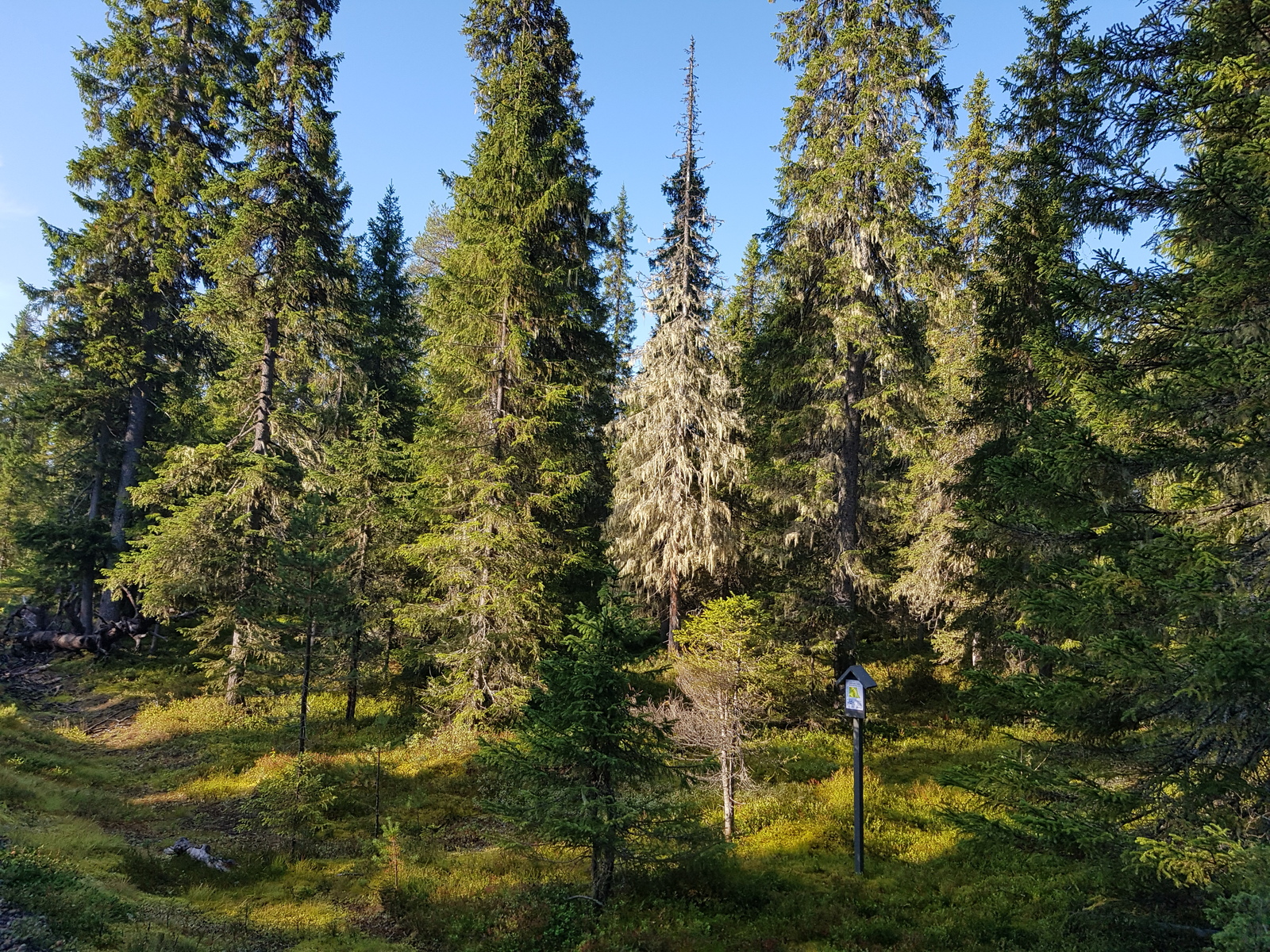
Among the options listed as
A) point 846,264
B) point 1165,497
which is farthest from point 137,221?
point 1165,497

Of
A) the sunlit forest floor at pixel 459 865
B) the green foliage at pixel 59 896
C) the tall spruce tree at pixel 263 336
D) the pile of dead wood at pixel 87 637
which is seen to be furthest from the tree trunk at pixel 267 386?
the green foliage at pixel 59 896

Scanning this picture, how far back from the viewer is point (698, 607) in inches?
779

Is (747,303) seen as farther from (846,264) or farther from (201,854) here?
(201,854)

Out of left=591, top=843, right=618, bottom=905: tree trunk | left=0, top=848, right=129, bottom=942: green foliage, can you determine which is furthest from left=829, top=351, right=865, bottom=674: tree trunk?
left=0, top=848, right=129, bottom=942: green foliage

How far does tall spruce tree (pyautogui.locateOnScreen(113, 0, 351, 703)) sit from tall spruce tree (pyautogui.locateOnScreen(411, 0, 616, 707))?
5.92 metres

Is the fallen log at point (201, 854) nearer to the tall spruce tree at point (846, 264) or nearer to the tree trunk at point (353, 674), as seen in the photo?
the tree trunk at point (353, 674)

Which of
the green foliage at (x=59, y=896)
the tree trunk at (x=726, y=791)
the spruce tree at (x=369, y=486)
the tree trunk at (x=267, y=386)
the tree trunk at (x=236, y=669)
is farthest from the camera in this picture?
the tree trunk at (x=267, y=386)

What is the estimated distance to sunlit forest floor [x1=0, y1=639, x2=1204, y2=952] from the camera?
24.0ft

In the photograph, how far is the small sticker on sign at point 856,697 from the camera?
399 inches

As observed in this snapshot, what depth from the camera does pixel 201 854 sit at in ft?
35.2

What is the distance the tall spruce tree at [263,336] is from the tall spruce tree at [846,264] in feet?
49.9

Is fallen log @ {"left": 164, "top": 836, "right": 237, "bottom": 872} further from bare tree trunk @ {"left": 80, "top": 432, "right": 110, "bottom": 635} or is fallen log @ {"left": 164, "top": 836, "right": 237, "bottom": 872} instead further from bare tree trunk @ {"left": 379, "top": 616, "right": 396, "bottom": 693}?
bare tree trunk @ {"left": 80, "top": 432, "right": 110, "bottom": 635}

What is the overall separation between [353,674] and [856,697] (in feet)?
41.1

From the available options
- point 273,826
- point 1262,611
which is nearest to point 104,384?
point 273,826
